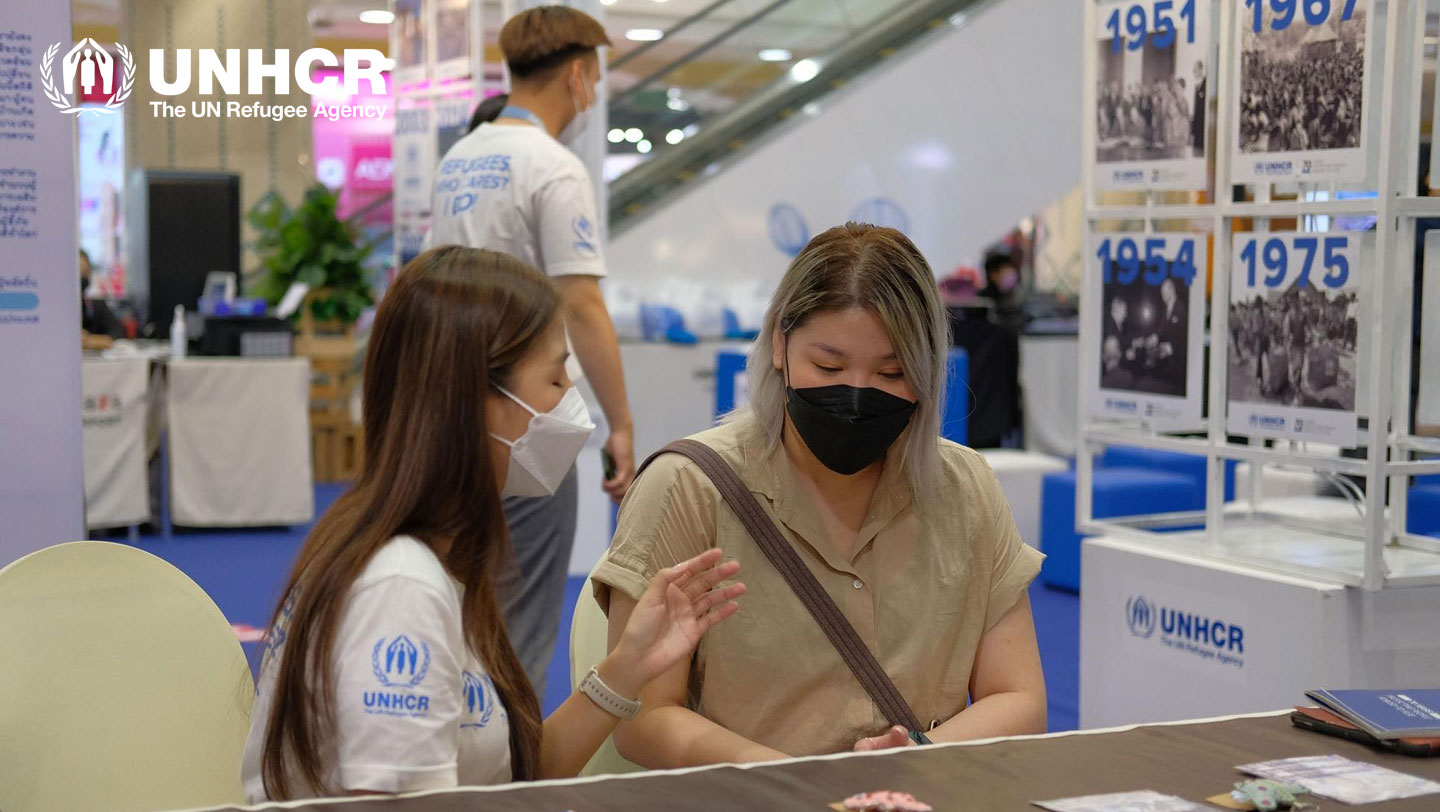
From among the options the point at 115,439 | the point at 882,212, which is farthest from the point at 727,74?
the point at 115,439

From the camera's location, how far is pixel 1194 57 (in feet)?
11.7

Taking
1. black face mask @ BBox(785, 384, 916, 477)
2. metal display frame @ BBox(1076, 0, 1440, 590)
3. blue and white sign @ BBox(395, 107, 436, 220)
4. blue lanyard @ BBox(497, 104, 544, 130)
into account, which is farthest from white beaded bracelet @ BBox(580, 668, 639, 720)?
blue and white sign @ BBox(395, 107, 436, 220)

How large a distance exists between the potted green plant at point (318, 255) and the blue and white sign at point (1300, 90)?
641cm

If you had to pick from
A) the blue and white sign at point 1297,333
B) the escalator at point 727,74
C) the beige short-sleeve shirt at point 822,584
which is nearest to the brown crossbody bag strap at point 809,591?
the beige short-sleeve shirt at point 822,584

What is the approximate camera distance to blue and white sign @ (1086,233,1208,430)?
3611mm

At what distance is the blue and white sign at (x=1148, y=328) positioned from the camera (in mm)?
3611

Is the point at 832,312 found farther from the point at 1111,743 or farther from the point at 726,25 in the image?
the point at 726,25

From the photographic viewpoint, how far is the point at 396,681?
1.50 meters

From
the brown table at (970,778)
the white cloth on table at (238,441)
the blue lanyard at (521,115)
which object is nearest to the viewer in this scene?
the brown table at (970,778)

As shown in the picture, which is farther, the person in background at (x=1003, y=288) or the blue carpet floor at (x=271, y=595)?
the person in background at (x=1003, y=288)

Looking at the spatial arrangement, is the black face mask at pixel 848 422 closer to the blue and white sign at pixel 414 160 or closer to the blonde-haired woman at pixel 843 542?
the blonde-haired woman at pixel 843 542

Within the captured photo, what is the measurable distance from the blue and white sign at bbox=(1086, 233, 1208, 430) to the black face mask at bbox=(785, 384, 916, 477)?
1.72 meters

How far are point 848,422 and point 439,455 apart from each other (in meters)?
0.64

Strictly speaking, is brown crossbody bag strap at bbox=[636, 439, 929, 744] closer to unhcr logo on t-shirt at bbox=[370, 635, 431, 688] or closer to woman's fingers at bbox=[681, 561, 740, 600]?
woman's fingers at bbox=[681, 561, 740, 600]
